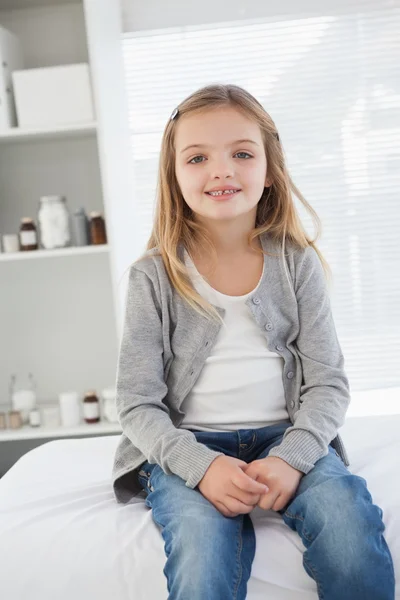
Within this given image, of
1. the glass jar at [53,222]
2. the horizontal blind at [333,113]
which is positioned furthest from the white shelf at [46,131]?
the horizontal blind at [333,113]

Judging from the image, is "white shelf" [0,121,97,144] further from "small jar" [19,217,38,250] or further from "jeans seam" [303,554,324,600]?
"jeans seam" [303,554,324,600]

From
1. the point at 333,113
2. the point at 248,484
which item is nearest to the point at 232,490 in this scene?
the point at 248,484

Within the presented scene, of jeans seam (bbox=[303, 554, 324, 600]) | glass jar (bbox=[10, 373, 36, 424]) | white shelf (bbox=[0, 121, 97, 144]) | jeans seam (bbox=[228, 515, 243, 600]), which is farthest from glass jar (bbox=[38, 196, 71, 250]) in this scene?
jeans seam (bbox=[303, 554, 324, 600])

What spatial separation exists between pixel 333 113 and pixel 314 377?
4.88 feet

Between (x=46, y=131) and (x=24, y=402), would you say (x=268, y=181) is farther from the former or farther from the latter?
(x=24, y=402)

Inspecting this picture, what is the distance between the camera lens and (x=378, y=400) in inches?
107

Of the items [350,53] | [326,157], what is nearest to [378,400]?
[326,157]

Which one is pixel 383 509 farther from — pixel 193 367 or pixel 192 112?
pixel 192 112

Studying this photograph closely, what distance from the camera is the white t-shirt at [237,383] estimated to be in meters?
1.40

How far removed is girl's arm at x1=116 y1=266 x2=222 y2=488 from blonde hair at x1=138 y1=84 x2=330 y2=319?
69 millimetres

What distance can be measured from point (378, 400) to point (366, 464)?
1.28m

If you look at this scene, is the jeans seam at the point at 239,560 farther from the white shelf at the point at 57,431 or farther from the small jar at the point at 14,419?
the small jar at the point at 14,419

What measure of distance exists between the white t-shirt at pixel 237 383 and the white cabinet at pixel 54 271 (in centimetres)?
128

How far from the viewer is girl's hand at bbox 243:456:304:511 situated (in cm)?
119
